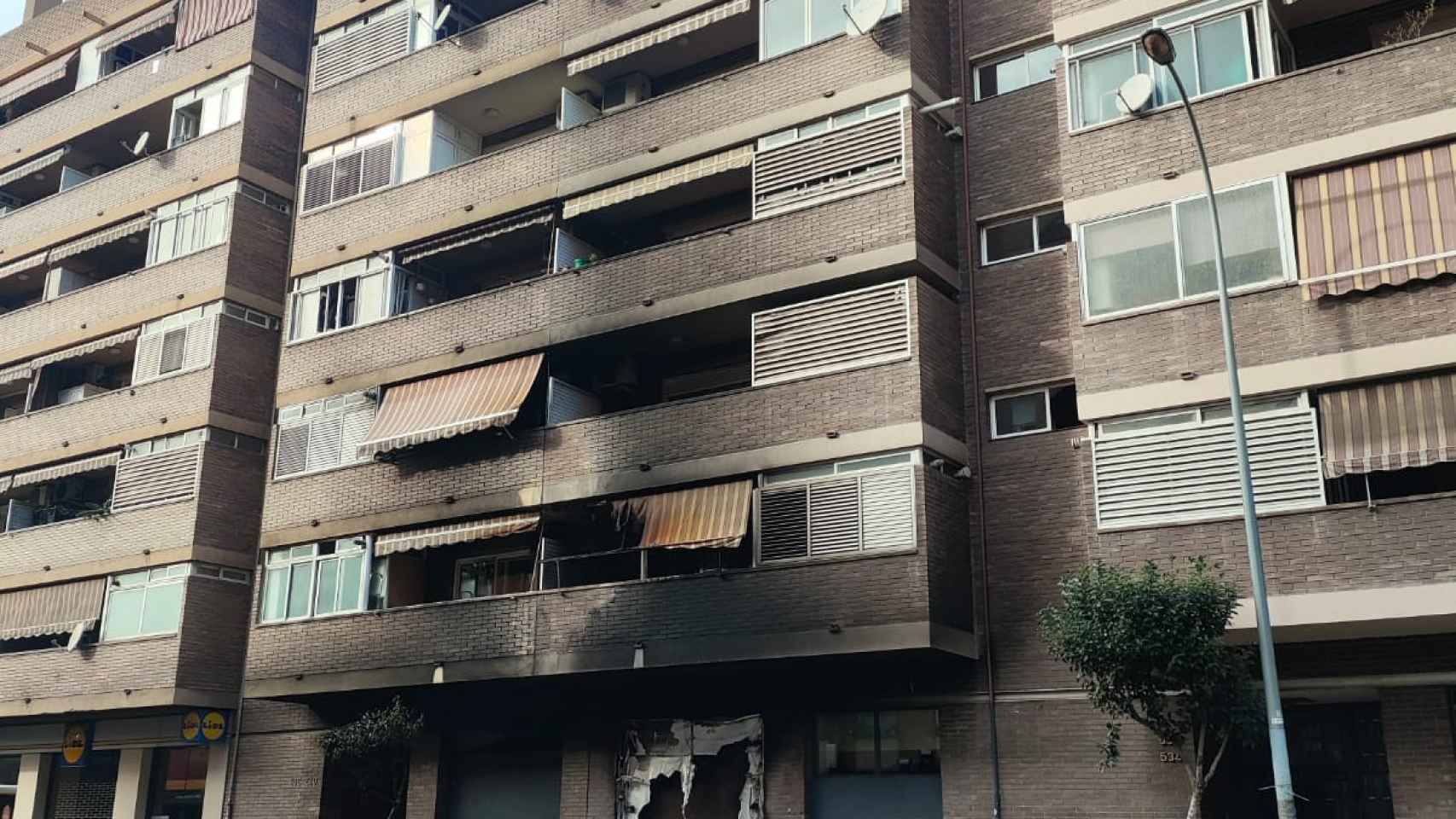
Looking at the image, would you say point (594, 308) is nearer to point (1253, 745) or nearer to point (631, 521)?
point (631, 521)

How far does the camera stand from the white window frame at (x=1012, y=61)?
69.6 ft

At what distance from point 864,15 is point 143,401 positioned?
17295mm

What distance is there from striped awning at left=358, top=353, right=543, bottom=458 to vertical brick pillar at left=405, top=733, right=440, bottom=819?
5.26 meters

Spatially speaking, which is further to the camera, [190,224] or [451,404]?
[190,224]

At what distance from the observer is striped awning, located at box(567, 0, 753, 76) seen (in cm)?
2297

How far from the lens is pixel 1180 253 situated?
56.2 feet

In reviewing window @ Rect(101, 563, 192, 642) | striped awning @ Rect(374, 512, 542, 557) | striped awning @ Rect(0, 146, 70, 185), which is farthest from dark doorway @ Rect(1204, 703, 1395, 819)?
striped awning @ Rect(0, 146, 70, 185)

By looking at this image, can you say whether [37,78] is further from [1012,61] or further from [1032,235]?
[1032,235]

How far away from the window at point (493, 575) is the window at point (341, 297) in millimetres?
5076

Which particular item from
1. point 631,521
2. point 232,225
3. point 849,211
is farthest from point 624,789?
point 232,225

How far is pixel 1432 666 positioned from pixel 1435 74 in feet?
22.1

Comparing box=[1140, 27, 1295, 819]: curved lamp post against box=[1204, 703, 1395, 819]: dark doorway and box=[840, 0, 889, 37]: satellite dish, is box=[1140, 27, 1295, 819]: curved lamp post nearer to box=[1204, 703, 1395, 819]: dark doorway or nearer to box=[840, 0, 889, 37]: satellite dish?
box=[1204, 703, 1395, 819]: dark doorway

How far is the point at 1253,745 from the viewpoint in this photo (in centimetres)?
1536

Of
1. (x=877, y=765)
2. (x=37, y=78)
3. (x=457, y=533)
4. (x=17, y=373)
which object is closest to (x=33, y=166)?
(x=37, y=78)
